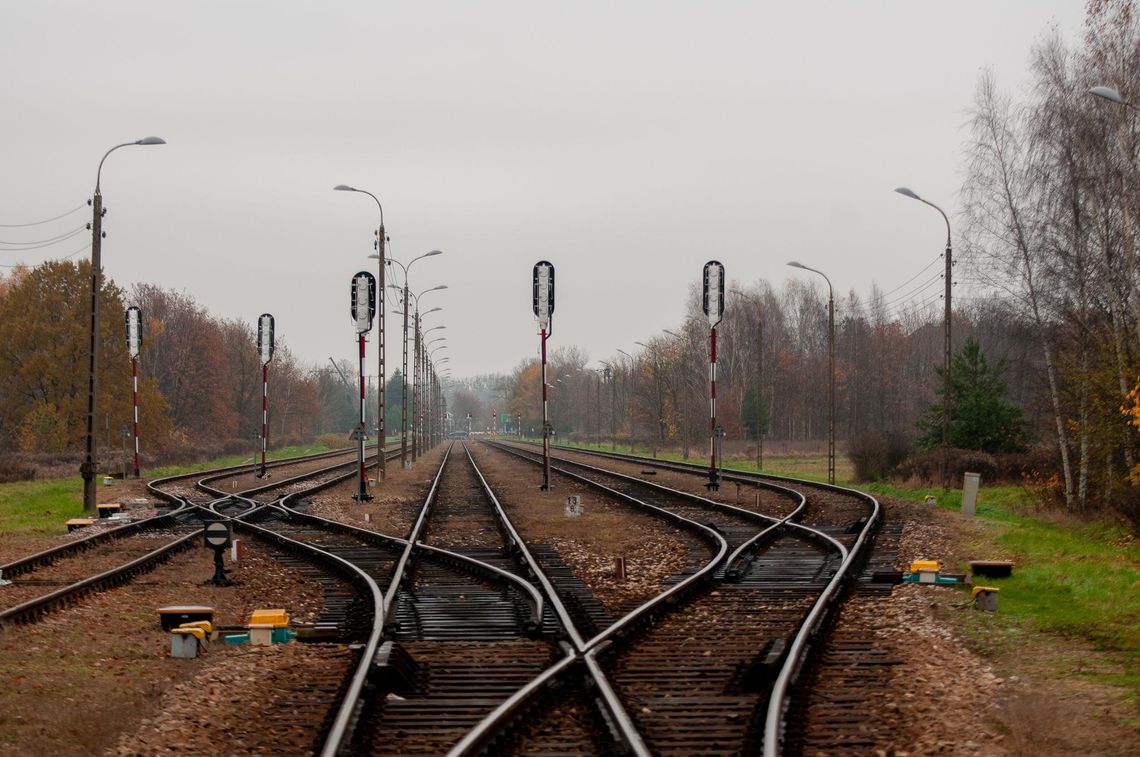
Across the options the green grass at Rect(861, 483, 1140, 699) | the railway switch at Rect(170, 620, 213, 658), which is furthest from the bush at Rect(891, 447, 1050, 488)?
the railway switch at Rect(170, 620, 213, 658)

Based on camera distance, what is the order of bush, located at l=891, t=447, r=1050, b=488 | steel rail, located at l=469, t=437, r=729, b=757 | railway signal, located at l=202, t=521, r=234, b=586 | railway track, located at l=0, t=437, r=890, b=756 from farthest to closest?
bush, located at l=891, t=447, r=1050, b=488
railway signal, located at l=202, t=521, r=234, b=586
railway track, located at l=0, t=437, r=890, b=756
steel rail, located at l=469, t=437, r=729, b=757

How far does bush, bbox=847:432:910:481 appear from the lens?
4541cm

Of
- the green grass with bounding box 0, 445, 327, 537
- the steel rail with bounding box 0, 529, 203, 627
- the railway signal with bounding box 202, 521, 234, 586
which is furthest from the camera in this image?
the green grass with bounding box 0, 445, 327, 537

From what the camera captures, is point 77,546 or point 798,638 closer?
point 798,638

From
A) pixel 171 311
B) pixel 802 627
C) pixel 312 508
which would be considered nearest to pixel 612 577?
pixel 802 627

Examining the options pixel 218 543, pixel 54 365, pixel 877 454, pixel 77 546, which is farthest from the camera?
pixel 54 365

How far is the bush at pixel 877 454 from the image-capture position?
4541 centimetres

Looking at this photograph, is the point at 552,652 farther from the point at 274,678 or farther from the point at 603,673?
the point at 274,678

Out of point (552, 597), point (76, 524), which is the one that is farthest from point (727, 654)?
point (76, 524)

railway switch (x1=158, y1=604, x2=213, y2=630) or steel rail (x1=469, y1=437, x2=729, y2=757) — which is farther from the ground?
steel rail (x1=469, y1=437, x2=729, y2=757)

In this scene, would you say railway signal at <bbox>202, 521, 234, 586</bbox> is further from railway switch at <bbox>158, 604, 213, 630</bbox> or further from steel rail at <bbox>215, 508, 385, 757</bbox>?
railway switch at <bbox>158, 604, 213, 630</bbox>

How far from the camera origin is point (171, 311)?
319 ft

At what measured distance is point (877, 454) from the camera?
45.7 meters

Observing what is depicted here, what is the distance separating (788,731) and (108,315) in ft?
207
